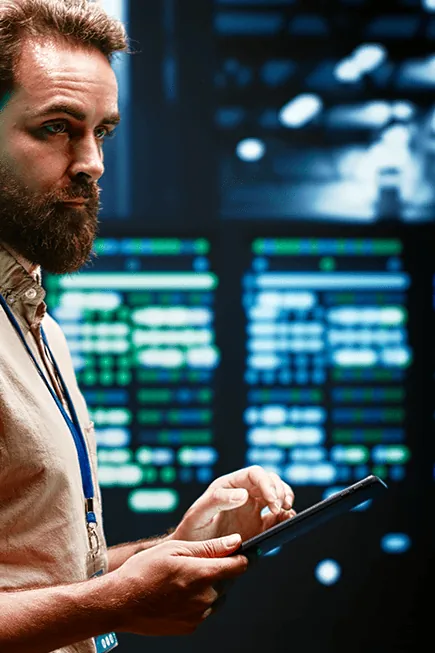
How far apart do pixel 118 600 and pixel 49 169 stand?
0.55m

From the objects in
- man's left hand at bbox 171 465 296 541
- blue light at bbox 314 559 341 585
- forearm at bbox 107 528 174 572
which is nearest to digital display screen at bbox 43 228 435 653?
blue light at bbox 314 559 341 585

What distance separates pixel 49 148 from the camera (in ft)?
3.66

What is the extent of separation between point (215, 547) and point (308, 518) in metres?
0.11

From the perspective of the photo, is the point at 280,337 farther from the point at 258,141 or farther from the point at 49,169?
the point at 49,169

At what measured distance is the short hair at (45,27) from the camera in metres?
1.11

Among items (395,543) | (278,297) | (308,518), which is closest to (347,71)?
(278,297)

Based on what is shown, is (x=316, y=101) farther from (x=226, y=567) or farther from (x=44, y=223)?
(x=226, y=567)

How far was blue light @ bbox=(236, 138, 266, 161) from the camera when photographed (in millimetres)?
2572

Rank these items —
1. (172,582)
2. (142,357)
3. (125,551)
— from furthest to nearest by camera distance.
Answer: (142,357)
(125,551)
(172,582)

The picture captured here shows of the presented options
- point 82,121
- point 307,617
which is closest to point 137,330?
point 307,617

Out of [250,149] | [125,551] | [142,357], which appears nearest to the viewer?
[125,551]

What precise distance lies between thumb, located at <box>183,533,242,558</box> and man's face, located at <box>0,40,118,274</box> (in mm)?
457

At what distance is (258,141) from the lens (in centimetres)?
257

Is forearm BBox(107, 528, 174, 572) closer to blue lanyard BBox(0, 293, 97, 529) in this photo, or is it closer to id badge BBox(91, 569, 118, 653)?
id badge BBox(91, 569, 118, 653)
